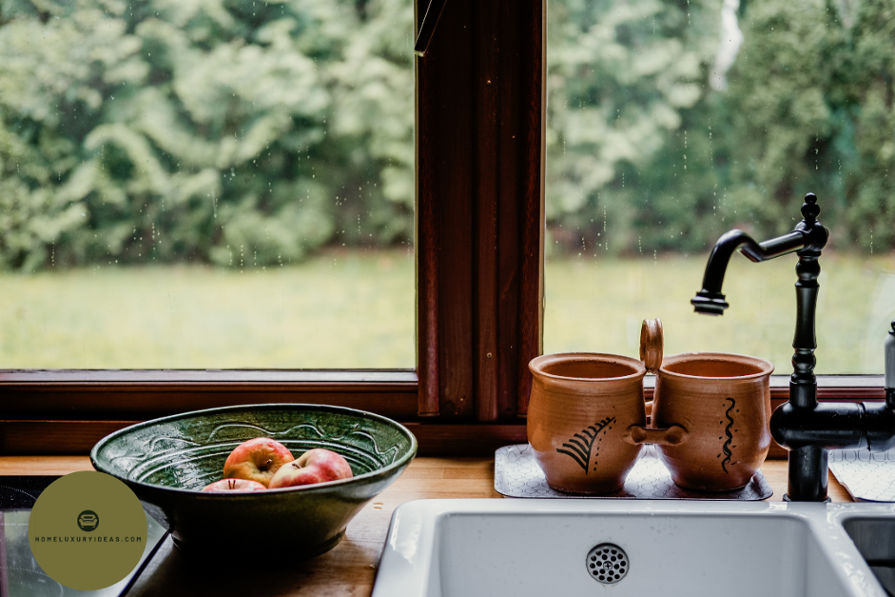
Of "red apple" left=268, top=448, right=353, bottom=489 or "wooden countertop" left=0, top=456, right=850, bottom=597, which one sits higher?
"red apple" left=268, top=448, right=353, bottom=489

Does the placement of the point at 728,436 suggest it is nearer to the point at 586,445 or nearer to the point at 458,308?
the point at 586,445

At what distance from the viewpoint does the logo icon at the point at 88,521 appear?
83 centimetres

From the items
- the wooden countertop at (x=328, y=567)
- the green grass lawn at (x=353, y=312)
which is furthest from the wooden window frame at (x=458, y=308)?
the wooden countertop at (x=328, y=567)

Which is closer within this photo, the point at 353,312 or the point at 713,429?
the point at 713,429

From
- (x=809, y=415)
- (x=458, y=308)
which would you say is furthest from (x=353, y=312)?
(x=809, y=415)

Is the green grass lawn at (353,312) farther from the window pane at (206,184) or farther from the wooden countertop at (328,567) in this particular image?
the wooden countertop at (328,567)

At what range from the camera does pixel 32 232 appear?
4.39 ft

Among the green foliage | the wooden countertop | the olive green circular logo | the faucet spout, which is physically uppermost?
the green foliage

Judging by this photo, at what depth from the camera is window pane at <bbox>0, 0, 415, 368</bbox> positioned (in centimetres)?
128

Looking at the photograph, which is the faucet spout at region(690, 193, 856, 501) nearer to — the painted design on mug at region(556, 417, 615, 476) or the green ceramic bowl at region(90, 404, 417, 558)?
the painted design on mug at region(556, 417, 615, 476)

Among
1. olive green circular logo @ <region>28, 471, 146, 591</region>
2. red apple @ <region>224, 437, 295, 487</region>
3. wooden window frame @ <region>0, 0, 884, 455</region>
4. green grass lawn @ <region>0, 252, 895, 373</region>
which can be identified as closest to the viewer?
olive green circular logo @ <region>28, 471, 146, 591</region>

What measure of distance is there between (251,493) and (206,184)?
0.65m

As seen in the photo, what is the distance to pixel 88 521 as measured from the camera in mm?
834

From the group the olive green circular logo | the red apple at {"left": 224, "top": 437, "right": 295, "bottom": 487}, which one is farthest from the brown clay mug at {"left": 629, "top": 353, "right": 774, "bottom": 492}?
the olive green circular logo
